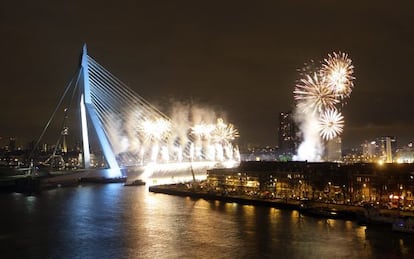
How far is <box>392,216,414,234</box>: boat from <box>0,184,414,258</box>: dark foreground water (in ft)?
0.79

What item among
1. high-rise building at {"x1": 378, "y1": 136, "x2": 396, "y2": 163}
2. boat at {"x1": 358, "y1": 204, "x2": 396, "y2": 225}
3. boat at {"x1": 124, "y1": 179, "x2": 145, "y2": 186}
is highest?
high-rise building at {"x1": 378, "y1": 136, "x2": 396, "y2": 163}

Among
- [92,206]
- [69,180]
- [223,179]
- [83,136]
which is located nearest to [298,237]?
[92,206]

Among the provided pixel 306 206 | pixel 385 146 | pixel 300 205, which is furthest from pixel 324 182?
pixel 385 146

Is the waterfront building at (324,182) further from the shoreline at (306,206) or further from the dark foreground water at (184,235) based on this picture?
the dark foreground water at (184,235)

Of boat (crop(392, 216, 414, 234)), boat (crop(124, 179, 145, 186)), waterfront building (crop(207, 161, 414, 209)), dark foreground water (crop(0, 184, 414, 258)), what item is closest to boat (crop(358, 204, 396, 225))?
dark foreground water (crop(0, 184, 414, 258))

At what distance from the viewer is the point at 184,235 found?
11.0m

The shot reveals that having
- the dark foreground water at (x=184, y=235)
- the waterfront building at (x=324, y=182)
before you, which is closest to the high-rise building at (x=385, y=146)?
the waterfront building at (x=324, y=182)

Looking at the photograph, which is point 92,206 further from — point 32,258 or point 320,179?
point 320,179

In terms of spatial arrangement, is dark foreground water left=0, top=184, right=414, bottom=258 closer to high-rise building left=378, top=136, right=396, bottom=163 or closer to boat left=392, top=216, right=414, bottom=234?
boat left=392, top=216, right=414, bottom=234

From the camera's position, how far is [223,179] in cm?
2148

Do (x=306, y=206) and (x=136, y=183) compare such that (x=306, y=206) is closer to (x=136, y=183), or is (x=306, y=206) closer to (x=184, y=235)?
(x=184, y=235)

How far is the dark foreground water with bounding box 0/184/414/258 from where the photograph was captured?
929 cm

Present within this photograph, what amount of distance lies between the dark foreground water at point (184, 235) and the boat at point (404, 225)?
0.79 feet

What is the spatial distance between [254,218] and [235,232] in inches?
92.7
